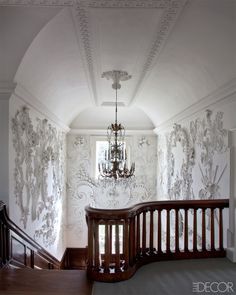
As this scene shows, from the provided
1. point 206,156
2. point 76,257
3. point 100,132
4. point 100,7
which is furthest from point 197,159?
point 76,257

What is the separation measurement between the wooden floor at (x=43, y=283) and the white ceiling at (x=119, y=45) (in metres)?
2.30

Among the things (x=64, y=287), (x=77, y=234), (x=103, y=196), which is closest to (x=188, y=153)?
(x=64, y=287)

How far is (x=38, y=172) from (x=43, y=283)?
261cm

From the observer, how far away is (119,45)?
350 centimetres

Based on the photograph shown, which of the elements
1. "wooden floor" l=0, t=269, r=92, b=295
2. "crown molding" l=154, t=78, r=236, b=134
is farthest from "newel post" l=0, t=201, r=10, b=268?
"crown molding" l=154, t=78, r=236, b=134

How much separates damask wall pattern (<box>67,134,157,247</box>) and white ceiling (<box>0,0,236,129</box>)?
3417mm

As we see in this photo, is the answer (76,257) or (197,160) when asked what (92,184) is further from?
(197,160)

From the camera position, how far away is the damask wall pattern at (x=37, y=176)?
3.69m

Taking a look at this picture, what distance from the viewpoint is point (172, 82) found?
475 centimetres

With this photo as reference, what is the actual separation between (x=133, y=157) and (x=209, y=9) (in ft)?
20.7

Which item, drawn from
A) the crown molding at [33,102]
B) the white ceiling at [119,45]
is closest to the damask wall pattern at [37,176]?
the crown molding at [33,102]

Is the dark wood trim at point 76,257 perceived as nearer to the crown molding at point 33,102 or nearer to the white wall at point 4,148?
the crown molding at point 33,102

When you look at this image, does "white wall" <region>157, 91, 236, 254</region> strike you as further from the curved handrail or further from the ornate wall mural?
the curved handrail

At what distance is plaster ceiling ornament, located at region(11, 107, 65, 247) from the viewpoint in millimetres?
3816
